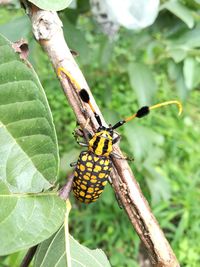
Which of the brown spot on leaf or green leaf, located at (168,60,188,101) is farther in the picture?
green leaf, located at (168,60,188,101)

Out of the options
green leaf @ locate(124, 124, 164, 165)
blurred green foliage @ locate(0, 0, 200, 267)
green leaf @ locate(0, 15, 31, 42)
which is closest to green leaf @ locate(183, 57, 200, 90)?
blurred green foliage @ locate(0, 0, 200, 267)

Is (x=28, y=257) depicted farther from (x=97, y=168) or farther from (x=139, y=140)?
(x=139, y=140)

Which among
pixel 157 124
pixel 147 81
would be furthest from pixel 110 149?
pixel 157 124

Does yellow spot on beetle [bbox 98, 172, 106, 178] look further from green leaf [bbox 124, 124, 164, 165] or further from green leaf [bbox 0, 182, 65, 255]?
green leaf [bbox 124, 124, 164, 165]

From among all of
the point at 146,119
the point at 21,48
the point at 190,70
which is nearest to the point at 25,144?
the point at 21,48

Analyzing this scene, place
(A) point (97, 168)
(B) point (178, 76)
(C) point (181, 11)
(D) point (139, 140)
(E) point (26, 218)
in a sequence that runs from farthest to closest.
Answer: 1. (D) point (139, 140)
2. (B) point (178, 76)
3. (C) point (181, 11)
4. (A) point (97, 168)
5. (E) point (26, 218)

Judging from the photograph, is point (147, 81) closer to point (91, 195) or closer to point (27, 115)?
point (91, 195)
